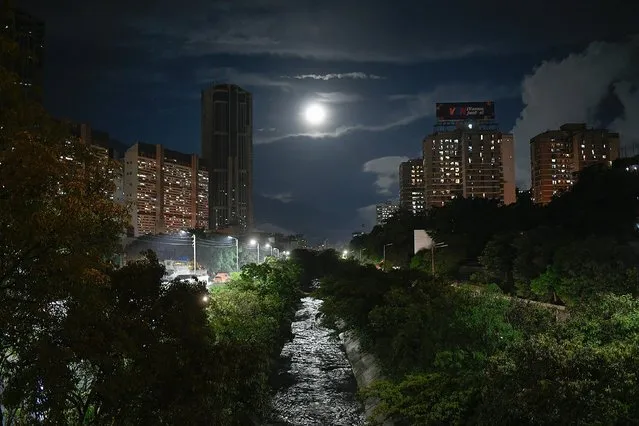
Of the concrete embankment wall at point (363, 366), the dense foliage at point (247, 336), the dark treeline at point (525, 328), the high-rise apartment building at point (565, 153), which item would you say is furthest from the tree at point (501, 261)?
the high-rise apartment building at point (565, 153)

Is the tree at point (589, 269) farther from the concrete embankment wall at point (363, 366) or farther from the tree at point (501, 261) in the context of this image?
the concrete embankment wall at point (363, 366)

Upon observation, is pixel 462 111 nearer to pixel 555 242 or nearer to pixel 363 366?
pixel 555 242

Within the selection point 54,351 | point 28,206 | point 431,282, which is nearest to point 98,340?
point 54,351

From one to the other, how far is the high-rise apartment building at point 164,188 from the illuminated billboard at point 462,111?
62977 millimetres

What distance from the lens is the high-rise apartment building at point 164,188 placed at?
12312cm

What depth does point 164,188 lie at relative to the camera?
132 metres

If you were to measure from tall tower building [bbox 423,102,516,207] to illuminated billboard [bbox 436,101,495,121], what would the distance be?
9.63m

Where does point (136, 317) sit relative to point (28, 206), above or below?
below

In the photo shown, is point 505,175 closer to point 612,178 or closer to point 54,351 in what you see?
point 612,178

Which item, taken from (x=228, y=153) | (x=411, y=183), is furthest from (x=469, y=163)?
(x=228, y=153)

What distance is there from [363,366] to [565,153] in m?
120

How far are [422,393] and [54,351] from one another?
533 inches

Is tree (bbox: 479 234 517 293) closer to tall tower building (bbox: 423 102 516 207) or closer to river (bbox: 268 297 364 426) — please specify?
river (bbox: 268 297 364 426)

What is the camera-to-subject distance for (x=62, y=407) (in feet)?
25.8
